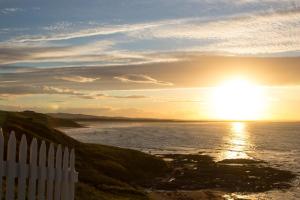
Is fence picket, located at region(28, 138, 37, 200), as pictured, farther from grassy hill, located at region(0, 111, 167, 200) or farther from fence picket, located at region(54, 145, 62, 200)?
grassy hill, located at region(0, 111, 167, 200)

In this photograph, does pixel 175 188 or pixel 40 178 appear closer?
pixel 40 178

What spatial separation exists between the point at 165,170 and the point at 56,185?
39594mm

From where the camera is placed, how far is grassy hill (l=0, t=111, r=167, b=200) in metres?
27.9

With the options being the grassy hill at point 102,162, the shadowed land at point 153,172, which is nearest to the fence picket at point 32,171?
the grassy hill at point 102,162

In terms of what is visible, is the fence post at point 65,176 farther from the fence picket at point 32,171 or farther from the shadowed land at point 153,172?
the shadowed land at point 153,172

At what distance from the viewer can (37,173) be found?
8.55 meters

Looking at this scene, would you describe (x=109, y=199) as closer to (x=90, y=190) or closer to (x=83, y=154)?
(x=90, y=190)

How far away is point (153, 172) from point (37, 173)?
37.7 meters

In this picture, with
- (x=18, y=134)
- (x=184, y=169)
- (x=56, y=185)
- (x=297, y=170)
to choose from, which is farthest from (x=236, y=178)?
(x=56, y=185)

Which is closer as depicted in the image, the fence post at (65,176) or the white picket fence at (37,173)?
the white picket fence at (37,173)

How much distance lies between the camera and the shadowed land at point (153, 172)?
33406 millimetres

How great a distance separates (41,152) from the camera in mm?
8641

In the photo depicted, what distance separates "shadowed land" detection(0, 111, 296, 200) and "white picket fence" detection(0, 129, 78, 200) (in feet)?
62.1

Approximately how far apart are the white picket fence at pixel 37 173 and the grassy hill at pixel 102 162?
42.0ft
